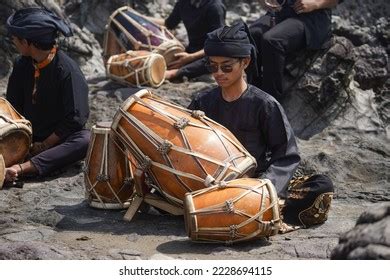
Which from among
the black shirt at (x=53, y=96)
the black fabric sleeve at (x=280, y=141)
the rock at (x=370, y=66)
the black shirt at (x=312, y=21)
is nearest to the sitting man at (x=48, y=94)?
the black shirt at (x=53, y=96)

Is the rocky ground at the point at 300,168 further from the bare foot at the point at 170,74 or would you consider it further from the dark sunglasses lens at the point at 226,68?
the dark sunglasses lens at the point at 226,68

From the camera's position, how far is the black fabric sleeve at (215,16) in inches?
278

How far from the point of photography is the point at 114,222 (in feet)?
14.7

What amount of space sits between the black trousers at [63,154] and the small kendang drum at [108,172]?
605mm

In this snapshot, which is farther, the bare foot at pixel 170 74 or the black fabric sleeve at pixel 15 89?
the bare foot at pixel 170 74

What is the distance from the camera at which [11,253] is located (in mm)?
3807

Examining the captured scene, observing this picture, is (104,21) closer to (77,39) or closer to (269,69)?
(77,39)

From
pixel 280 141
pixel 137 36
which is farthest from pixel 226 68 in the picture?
pixel 137 36

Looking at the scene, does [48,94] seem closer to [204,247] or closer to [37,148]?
[37,148]

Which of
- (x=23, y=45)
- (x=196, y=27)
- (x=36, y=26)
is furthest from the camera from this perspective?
(x=196, y=27)

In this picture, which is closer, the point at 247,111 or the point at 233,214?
the point at 233,214

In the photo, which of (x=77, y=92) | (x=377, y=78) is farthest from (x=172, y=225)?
(x=377, y=78)

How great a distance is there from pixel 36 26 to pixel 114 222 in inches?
64.5
